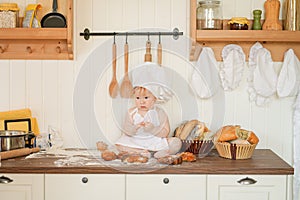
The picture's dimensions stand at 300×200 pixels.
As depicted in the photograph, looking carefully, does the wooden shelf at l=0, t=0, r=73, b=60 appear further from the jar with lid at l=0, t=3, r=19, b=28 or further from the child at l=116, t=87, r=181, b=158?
the child at l=116, t=87, r=181, b=158

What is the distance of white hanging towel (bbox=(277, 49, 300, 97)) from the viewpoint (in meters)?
2.81

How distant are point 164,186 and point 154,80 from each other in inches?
24.9

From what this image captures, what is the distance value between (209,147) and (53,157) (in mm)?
797

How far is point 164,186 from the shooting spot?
2408 mm

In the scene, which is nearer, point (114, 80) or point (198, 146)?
point (198, 146)

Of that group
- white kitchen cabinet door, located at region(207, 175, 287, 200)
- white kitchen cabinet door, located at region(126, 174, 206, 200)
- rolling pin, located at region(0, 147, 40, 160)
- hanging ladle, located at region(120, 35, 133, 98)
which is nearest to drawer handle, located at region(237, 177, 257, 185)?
white kitchen cabinet door, located at region(207, 175, 287, 200)

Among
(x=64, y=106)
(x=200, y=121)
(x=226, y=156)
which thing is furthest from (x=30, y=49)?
(x=226, y=156)

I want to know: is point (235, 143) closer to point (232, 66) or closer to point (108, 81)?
point (232, 66)

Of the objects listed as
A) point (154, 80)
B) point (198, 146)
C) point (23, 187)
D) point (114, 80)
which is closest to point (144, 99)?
point (154, 80)

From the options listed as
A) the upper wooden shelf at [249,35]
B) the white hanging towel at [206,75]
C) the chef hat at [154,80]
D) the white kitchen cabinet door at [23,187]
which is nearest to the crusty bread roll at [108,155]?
the white kitchen cabinet door at [23,187]

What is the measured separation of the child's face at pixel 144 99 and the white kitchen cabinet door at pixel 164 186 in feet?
1.53

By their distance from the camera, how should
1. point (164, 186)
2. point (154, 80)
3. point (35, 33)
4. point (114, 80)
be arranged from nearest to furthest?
point (164, 186) < point (35, 33) < point (154, 80) < point (114, 80)

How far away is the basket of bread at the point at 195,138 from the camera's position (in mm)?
2662

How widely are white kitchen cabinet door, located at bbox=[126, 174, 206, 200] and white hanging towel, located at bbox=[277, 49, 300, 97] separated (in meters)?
0.76
